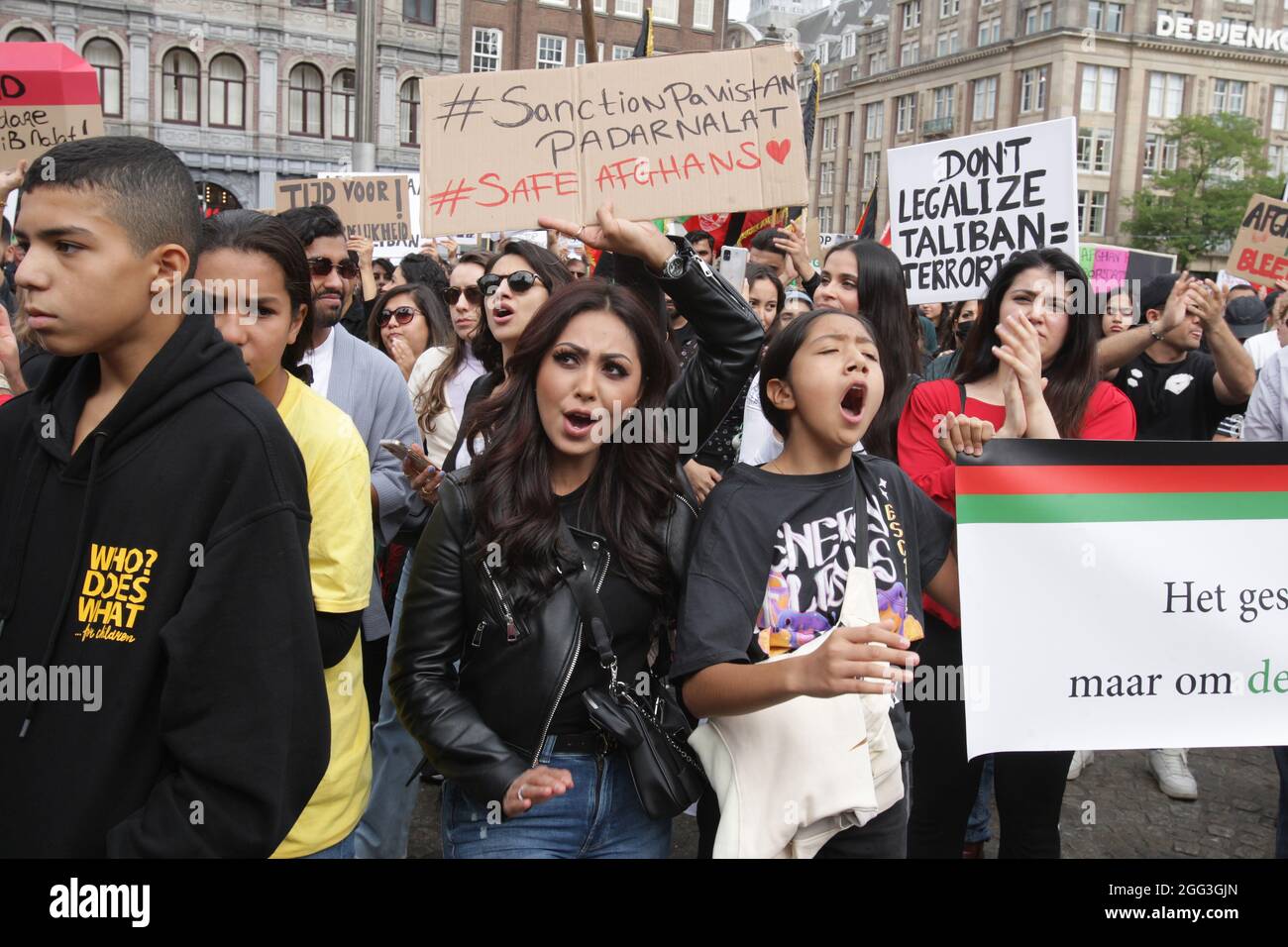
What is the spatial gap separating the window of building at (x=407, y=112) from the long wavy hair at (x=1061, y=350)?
34.5 metres

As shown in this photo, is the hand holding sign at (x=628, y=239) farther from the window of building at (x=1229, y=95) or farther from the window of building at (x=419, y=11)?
the window of building at (x=1229, y=95)

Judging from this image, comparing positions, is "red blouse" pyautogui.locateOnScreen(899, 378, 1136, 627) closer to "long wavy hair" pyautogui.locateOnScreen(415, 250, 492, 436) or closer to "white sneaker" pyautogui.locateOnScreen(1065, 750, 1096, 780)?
"long wavy hair" pyautogui.locateOnScreen(415, 250, 492, 436)

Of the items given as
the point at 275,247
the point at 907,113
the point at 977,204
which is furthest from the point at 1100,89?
the point at 275,247

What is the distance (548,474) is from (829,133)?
273 ft

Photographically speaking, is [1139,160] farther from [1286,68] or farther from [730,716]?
[730,716]

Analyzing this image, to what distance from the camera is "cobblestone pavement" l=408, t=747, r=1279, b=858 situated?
4375mm

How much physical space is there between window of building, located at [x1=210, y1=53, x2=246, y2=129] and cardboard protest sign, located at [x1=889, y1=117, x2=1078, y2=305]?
32.6 m

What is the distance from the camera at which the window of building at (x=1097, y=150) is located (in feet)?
202

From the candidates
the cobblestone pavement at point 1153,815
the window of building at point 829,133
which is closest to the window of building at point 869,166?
the window of building at point 829,133

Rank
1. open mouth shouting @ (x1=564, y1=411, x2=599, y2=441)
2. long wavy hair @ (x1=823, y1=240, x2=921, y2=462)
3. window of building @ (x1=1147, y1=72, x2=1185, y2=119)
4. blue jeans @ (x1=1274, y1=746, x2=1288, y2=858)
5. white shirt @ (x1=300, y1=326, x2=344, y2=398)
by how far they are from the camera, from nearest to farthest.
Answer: open mouth shouting @ (x1=564, y1=411, x2=599, y2=441)
blue jeans @ (x1=1274, y1=746, x2=1288, y2=858)
white shirt @ (x1=300, y1=326, x2=344, y2=398)
long wavy hair @ (x1=823, y1=240, x2=921, y2=462)
window of building @ (x1=1147, y1=72, x2=1185, y2=119)

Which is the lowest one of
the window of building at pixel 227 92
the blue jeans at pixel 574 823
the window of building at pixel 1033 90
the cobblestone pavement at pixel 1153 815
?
the cobblestone pavement at pixel 1153 815

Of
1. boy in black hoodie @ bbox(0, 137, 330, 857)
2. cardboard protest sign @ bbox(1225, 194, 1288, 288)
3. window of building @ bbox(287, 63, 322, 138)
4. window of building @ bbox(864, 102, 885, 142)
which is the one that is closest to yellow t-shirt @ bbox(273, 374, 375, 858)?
boy in black hoodie @ bbox(0, 137, 330, 857)
